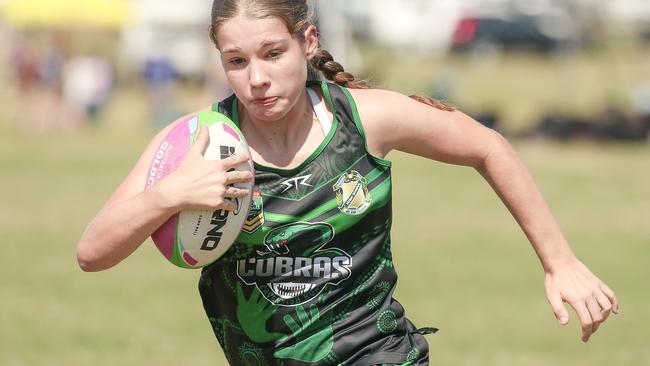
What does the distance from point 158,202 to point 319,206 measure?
0.63 m

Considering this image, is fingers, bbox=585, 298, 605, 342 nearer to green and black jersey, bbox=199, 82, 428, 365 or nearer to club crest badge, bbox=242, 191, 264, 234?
green and black jersey, bbox=199, 82, 428, 365

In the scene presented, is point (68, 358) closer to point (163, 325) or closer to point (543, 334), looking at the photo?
point (163, 325)

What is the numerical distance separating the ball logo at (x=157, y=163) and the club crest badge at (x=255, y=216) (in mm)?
351

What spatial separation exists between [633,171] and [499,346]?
948 cm

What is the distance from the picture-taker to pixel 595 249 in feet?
35.7

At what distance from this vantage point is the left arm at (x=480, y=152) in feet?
12.5

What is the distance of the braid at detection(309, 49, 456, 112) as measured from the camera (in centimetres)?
395

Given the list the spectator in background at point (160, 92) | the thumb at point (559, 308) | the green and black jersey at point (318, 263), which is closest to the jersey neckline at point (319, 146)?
the green and black jersey at point (318, 263)

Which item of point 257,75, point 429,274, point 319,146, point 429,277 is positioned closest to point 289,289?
point 319,146

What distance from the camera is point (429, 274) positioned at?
9.97 metres

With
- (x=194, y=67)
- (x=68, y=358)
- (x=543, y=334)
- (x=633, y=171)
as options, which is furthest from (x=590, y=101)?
(x=68, y=358)

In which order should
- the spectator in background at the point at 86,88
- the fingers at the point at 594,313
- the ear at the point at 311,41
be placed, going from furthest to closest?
the spectator in background at the point at 86,88 < the ear at the point at 311,41 < the fingers at the point at 594,313

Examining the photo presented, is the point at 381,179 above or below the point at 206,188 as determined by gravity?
below

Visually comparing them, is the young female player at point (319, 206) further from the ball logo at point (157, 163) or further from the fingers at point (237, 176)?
the fingers at point (237, 176)
